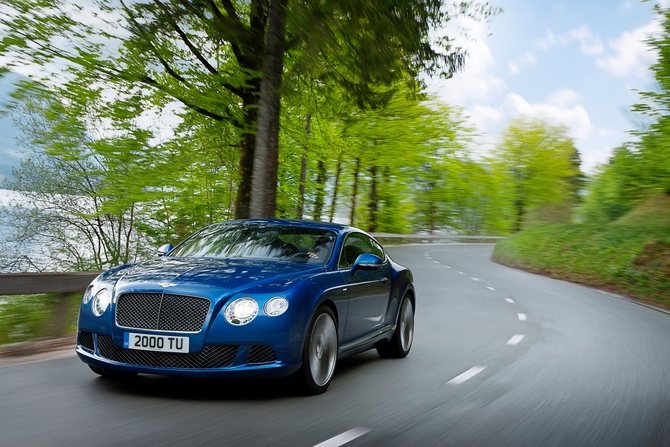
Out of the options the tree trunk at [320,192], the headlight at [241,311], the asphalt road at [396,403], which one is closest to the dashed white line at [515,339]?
the asphalt road at [396,403]

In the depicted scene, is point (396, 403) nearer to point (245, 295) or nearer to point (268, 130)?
point (245, 295)

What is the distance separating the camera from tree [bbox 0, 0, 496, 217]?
12492mm

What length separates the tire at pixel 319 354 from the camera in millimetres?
6016

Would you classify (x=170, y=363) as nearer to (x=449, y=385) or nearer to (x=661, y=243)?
(x=449, y=385)

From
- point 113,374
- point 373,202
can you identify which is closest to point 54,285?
point 113,374

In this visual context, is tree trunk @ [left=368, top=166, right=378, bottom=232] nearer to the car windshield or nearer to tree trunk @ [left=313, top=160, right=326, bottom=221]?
tree trunk @ [left=313, top=160, right=326, bottom=221]

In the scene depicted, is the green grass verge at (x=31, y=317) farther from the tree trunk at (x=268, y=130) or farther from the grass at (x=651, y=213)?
the grass at (x=651, y=213)

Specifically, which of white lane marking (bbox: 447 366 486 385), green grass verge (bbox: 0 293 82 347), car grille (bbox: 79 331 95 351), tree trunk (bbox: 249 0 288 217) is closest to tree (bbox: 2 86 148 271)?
tree trunk (bbox: 249 0 288 217)

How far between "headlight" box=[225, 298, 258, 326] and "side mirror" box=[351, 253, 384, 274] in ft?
5.44

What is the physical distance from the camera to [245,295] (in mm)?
5664

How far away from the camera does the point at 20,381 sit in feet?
20.3

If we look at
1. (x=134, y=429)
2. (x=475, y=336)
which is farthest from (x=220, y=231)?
(x=475, y=336)

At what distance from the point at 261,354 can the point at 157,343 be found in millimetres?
763

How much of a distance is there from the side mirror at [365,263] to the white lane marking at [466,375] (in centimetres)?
130
